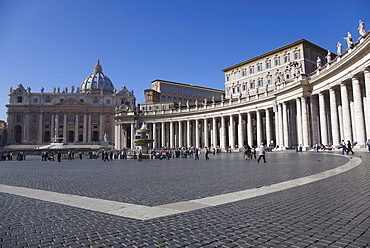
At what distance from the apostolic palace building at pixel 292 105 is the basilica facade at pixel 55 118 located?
1335 inches

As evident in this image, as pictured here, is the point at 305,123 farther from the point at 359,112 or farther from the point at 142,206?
the point at 142,206

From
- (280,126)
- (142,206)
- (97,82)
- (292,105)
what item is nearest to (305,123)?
(292,105)

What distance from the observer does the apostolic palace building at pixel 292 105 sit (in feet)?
100

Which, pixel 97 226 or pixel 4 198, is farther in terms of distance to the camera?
pixel 4 198

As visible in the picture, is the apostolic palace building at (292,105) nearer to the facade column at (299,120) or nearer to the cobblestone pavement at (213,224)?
the facade column at (299,120)

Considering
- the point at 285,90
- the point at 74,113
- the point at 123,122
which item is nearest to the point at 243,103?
the point at 285,90

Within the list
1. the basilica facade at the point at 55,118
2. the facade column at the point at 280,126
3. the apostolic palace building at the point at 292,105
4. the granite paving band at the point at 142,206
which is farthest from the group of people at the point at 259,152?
the basilica facade at the point at 55,118

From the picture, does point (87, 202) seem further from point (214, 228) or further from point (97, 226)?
point (214, 228)

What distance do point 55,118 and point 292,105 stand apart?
103583mm

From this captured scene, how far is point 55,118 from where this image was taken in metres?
117

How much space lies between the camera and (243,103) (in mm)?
58250

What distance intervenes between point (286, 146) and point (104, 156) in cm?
2967

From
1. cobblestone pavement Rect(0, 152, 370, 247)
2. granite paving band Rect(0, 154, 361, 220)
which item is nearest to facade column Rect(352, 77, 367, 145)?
granite paving band Rect(0, 154, 361, 220)

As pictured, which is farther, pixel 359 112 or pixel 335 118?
pixel 335 118
